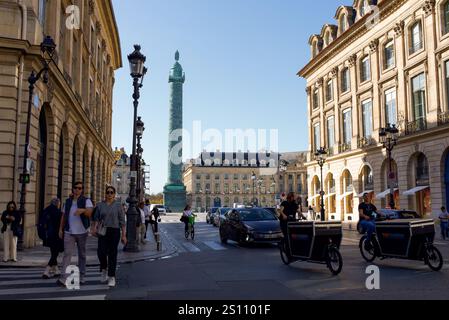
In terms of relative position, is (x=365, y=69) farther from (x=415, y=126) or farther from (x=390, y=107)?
(x=415, y=126)

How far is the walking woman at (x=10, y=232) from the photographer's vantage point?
502 inches

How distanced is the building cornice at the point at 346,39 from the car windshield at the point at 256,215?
25429mm

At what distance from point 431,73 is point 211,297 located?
30.7 m

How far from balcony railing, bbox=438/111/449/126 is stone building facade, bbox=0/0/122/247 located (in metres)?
24.0

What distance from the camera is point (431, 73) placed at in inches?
1283

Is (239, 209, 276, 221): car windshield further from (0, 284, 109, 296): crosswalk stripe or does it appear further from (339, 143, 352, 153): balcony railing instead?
(339, 143, 352, 153): balcony railing

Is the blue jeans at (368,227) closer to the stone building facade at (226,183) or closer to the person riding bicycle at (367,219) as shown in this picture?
the person riding bicycle at (367,219)

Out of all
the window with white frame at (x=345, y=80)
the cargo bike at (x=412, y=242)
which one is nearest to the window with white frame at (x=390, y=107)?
the window with white frame at (x=345, y=80)

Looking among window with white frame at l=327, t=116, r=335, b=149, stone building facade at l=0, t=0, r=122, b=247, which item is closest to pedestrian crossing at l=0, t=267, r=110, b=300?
stone building facade at l=0, t=0, r=122, b=247

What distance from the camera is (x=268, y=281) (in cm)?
908

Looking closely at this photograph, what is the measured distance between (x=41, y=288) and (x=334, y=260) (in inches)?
240

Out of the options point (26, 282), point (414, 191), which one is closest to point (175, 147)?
point (414, 191)

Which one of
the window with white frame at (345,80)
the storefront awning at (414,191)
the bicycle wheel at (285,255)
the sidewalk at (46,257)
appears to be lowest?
the sidewalk at (46,257)
